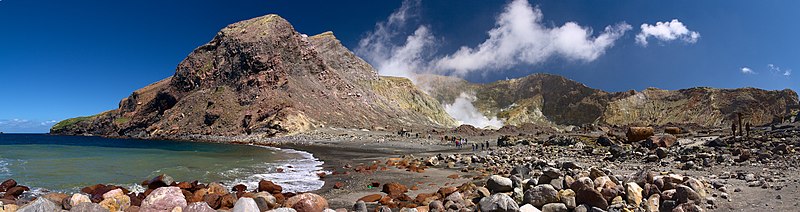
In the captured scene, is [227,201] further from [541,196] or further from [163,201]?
[541,196]

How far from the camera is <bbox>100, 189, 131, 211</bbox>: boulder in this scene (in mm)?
10327

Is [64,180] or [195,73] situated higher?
[195,73]

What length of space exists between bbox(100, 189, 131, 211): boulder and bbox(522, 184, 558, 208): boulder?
33.4 ft

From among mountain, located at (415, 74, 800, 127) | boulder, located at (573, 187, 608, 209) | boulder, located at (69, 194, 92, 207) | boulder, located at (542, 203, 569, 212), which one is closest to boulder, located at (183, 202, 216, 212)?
boulder, located at (69, 194, 92, 207)

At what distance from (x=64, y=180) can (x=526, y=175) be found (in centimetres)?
2008

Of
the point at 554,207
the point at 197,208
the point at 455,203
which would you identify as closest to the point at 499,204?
the point at 554,207

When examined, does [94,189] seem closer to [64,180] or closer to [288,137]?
[64,180]

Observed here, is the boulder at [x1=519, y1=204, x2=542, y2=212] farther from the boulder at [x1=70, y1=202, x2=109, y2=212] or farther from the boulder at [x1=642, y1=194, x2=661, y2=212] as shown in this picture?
the boulder at [x1=70, y1=202, x2=109, y2=212]

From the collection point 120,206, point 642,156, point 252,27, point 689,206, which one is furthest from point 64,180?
point 252,27

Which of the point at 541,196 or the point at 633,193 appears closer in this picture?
the point at 633,193

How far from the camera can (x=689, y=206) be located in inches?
304

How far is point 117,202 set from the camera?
1069cm

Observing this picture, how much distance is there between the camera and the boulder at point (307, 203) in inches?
403

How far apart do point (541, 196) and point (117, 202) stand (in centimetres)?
1089
